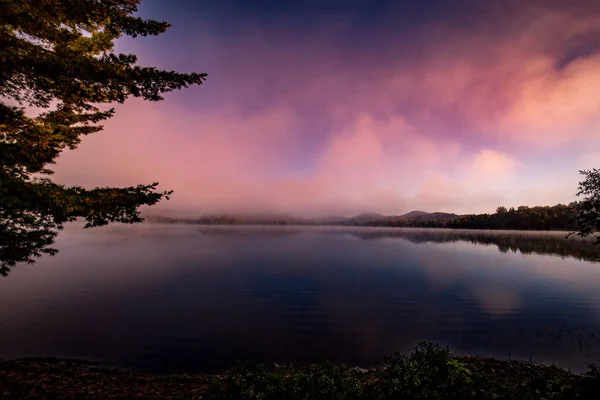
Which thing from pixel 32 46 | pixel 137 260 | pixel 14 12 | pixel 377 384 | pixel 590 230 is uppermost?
pixel 14 12

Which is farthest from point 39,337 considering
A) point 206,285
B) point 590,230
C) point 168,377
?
point 590,230

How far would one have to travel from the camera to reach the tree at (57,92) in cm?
1000

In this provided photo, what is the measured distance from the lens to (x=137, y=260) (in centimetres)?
5903

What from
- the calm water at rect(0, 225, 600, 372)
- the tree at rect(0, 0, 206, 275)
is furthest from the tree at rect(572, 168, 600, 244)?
the tree at rect(0, 0, 206, 275)

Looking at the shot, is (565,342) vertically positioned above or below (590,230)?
below

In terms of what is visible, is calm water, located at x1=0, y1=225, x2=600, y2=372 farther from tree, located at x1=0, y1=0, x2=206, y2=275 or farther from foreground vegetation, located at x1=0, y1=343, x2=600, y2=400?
tree, located at x1=0, y1=0, x2=206, y2=275

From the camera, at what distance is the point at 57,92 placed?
13.0 meters

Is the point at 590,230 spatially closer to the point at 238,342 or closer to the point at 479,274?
the point at 238,342

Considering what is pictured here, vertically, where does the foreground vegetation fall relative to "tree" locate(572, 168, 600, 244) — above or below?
below

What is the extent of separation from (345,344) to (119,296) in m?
27.9

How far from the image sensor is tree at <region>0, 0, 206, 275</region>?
32.8 ft

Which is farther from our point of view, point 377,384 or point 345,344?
point 345,344

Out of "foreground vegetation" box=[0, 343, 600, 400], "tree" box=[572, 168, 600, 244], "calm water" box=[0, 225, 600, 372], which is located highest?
"tree" box=[572, 168, 600, 244]

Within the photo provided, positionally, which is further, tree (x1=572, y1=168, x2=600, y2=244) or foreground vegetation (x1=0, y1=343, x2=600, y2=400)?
tree (x1=572, y1=168, x2=600, y2=244)
